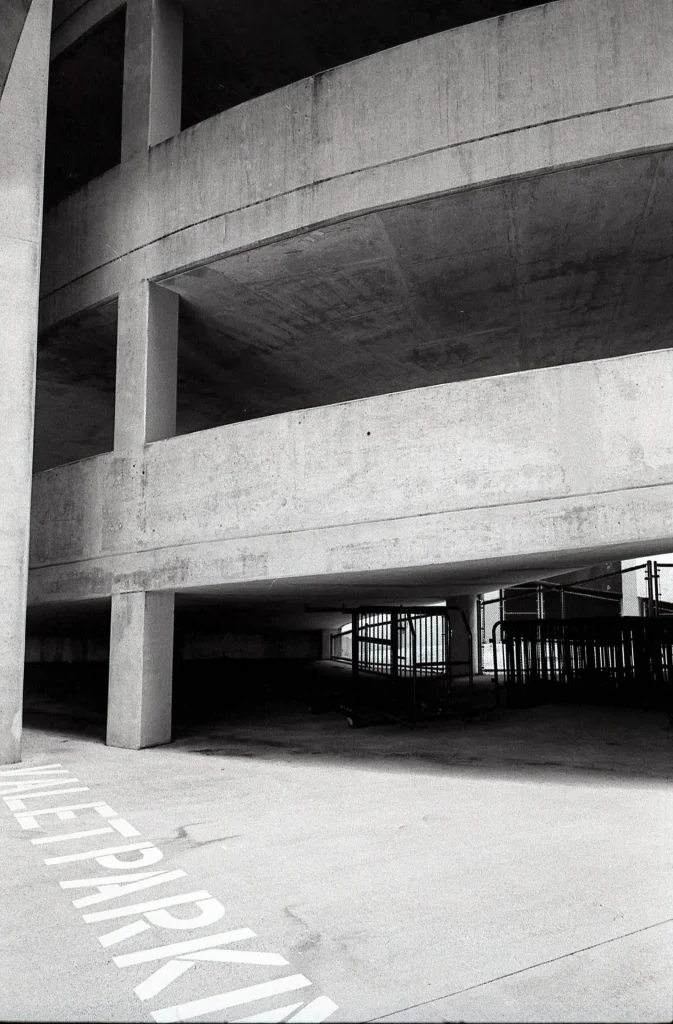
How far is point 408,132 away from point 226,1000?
352 inches

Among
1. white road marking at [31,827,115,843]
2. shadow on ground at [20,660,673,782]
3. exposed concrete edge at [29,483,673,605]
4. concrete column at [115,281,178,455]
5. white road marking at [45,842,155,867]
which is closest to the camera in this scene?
white road marking at [45,842,155,867]

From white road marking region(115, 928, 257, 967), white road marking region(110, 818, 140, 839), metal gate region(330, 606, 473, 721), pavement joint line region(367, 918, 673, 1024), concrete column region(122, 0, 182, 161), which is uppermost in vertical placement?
concrete column region(122, 0, 182, 161)

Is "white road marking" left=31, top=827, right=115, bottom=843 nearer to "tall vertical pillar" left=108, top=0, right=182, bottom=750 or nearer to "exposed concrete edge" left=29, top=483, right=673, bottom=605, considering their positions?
"exposed concrete edge" left=29, top=483, right=673, bottom=605

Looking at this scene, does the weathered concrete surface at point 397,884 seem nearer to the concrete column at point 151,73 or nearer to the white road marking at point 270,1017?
the white road marking at point 270,1017

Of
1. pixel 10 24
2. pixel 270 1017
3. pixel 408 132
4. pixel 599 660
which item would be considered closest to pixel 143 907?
pixel 270 1017

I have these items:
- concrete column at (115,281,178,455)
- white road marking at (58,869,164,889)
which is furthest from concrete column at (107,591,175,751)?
white road marking at (58,869,164,889)

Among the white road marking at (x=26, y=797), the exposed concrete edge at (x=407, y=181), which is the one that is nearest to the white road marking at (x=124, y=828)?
the white road marking at (x=26, y=797)

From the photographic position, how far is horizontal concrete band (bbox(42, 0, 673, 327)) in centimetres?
832

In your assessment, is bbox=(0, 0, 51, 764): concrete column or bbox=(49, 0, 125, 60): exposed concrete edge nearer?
bbox=(0, 0, 51, 764): concrete column

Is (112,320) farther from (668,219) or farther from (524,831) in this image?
(524,831)

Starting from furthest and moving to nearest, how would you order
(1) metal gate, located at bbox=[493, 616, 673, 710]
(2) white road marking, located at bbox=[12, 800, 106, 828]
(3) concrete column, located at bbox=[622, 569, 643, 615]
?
(3) concrete column, located at bbox=[622, 569, 643, 615], (1) metal gate, located at bbox=[493, 616, 673, 710], (2) white road marking, located at bbox=[12, 800, 106, 828]

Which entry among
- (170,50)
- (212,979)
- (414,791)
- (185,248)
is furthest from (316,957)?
(170,50)

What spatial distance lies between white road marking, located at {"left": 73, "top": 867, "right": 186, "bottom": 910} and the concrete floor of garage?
117mm

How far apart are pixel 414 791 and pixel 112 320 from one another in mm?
8859
